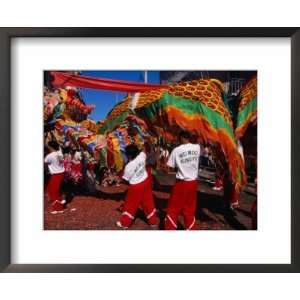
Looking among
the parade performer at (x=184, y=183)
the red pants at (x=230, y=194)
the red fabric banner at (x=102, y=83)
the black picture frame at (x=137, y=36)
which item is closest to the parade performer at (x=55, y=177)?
the black picture frame at (x=137, y=36)

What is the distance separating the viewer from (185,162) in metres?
1.96

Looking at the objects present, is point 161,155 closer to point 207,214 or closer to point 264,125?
point 207,214

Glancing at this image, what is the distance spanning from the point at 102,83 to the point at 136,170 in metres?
0.48

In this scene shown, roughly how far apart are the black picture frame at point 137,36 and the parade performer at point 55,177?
20 cm

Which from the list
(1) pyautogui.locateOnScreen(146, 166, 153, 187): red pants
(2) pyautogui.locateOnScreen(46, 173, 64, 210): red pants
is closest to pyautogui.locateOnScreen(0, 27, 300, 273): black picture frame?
(2) pyautogui.locateOnScreen(46, 173, 64, 210): red pants

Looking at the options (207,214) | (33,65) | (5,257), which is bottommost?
(5,257)

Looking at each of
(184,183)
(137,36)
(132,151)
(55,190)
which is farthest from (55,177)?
(137,36)

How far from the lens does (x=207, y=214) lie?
1950 mm

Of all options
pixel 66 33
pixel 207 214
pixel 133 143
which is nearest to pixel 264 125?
pixel 207 214

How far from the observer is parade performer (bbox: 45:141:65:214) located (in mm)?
1943

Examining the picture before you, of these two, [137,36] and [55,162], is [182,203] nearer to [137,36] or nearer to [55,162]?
[55,162]

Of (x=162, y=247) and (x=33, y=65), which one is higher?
(x=33, y=65)

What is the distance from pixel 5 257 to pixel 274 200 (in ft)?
4.57

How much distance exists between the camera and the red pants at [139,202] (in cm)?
195
